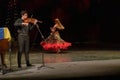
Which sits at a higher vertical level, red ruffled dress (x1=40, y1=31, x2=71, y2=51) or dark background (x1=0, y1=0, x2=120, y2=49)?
dark background (x1=0, y1=0, x2=120, y2=49)

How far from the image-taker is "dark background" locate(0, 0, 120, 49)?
35972 millimetres

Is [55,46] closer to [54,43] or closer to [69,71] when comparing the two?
[54,43]

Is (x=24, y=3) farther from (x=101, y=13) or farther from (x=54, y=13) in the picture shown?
(x=101, y=13)

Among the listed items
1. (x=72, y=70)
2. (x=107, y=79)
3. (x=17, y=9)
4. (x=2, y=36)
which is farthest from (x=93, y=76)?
(x=17, y=9)

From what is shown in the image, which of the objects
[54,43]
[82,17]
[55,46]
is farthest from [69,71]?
[82,17]

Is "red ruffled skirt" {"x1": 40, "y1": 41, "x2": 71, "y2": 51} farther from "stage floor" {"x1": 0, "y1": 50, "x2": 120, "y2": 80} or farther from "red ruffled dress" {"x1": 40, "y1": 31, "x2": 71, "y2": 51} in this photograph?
"stage floor" {"x1": 0, "y1": 50, "x2": 120, "y2": 80}

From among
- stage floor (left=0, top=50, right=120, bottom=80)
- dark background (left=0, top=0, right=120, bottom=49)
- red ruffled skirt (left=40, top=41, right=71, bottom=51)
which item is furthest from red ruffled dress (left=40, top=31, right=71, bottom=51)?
dark background (left=0, top=0, right=120, bottom=49)

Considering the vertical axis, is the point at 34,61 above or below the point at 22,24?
below

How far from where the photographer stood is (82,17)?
121ft

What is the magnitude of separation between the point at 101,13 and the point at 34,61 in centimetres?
1652

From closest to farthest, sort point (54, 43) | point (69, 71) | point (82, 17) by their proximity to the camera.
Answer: point (69, 71) → point (54, 43) → point (82, 17)

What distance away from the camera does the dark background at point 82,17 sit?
118 ft

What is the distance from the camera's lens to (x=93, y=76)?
1494 cm

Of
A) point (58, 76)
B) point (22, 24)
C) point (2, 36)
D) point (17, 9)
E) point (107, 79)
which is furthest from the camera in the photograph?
point (17, 9)
